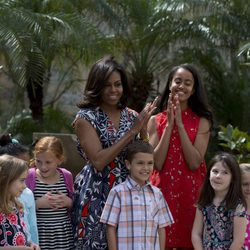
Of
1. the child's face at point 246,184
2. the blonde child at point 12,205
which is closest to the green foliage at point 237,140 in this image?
the child's face at point 246,184

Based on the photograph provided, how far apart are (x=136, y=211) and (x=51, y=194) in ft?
2.17

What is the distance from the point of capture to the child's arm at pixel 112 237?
4.62m

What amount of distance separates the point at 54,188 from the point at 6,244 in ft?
2.40

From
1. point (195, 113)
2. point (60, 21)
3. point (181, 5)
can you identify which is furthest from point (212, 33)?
point (195, 113)

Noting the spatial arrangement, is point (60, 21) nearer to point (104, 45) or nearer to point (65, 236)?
point (104, 45)

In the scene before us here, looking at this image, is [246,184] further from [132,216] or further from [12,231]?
[12,231]

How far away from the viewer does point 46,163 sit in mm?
5031

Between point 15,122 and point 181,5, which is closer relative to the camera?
point 181,5

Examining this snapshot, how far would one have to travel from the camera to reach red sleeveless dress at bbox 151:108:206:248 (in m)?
5.11

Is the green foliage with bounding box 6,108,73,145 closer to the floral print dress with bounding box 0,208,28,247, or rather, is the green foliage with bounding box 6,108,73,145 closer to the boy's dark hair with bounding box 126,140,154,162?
the boy's dark hair with bounding box 126,140,154,162

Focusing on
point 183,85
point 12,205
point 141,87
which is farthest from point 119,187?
point 141,87

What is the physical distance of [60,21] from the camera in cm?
1070

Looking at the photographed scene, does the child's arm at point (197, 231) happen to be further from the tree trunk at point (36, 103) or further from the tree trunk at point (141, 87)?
the tree trunk at point (36, 103)

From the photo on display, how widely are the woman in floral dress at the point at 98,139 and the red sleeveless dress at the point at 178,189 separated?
459 millimetres
